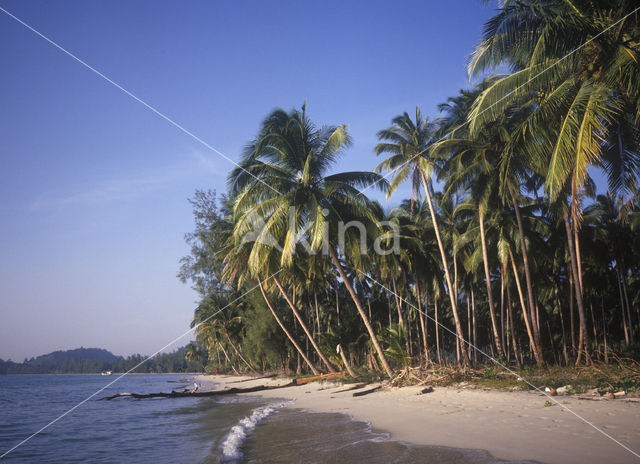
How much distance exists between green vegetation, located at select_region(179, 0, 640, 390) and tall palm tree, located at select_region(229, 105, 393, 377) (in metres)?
0.06

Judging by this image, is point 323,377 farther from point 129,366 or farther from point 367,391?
point 129,366

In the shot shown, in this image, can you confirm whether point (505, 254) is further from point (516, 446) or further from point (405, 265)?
point (516, 446)

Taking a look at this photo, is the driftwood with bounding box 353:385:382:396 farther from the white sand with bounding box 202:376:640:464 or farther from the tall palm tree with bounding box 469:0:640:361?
the tall palm tree with bounding box 469:0:640:361

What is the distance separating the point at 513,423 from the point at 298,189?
11.2 meters

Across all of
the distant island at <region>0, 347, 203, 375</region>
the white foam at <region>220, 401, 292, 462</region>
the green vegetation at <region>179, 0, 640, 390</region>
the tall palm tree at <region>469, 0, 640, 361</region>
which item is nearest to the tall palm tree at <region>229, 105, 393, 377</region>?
the green vegetation at <region>179, 0, 640, 390</region>

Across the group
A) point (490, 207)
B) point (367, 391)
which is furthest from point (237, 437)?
point (490, 207)

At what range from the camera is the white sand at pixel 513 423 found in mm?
5547

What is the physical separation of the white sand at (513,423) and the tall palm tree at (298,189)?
19.4 feet

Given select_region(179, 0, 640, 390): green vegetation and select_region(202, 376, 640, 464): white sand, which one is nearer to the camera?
select_region(202, 376, 640, 464): white sand

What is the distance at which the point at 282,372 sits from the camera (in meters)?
32.0

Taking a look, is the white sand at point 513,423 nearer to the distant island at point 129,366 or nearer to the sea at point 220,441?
the sea at point 220,441

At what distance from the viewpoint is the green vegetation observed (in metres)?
8.87

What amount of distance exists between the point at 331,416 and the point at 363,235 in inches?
306

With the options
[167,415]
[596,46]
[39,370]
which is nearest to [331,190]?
[596,46]
